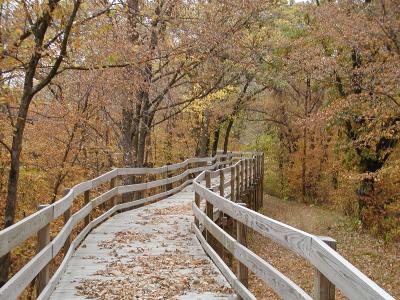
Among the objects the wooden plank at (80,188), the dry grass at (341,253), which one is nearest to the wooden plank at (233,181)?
the dry grass at (341,253)

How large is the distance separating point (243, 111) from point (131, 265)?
27010 millimetres

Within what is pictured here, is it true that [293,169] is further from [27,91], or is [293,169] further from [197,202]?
[27,91]

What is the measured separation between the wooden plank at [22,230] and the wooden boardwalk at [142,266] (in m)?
1.13

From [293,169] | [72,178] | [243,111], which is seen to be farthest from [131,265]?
[293,169]

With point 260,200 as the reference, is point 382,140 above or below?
above

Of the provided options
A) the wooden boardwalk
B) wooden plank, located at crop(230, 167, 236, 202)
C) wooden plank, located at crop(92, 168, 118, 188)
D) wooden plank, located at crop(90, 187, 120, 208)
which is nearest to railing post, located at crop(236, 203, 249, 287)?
the wooden boardwalk

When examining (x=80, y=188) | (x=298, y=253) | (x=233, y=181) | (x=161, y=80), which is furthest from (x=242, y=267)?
(x=161, y=80)

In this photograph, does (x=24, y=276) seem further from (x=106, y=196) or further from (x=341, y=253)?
(x=341, y=253)

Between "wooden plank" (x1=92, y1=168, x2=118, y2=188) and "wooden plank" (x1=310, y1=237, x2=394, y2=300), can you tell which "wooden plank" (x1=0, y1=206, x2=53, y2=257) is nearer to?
"wooden plank" (x1=310, y1=237, x2=394, y2=300)

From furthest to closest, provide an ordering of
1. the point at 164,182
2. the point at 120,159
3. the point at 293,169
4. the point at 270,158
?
1. the point at 270,158
2. the point at 293,169
3. the point at 120,159
4. the point at 164,182

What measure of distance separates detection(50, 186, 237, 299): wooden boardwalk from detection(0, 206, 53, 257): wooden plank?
1128 millimetres

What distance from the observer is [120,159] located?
22391 millimetres

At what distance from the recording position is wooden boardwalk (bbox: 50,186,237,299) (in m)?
6.11

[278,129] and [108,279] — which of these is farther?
[278,129]
